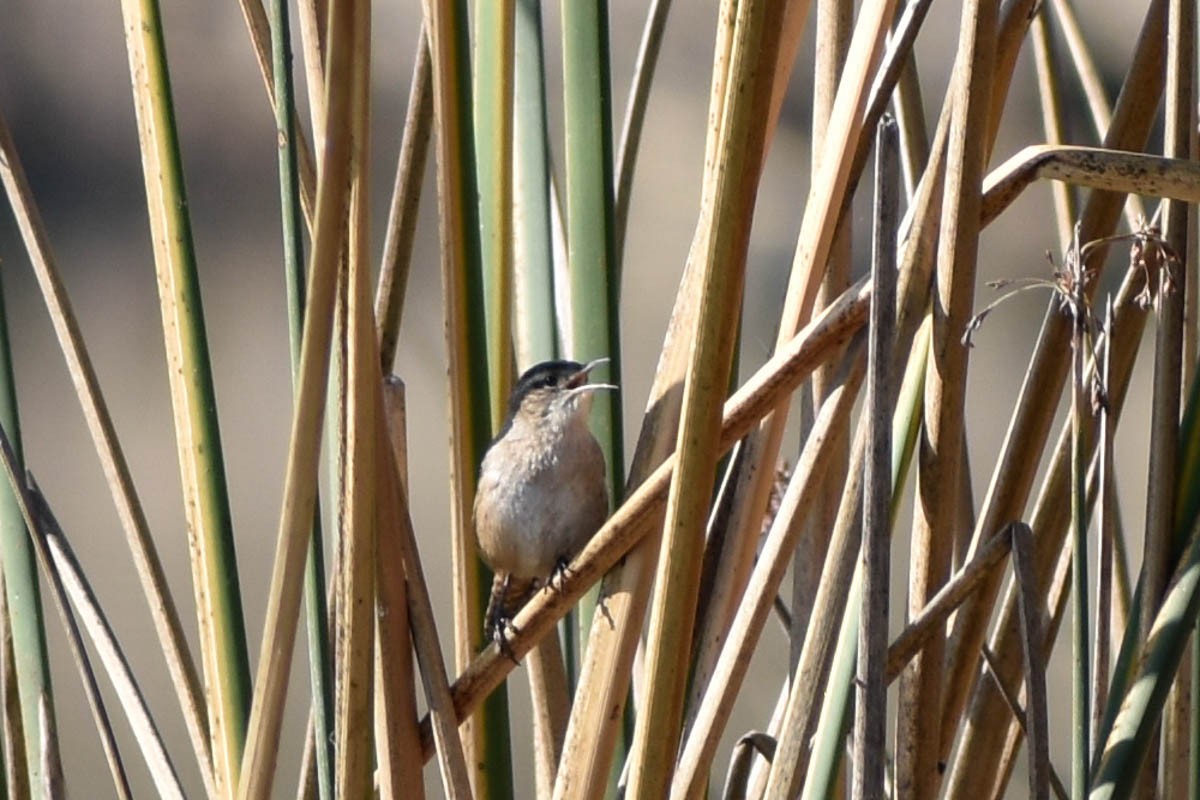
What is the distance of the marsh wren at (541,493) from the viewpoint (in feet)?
7.31

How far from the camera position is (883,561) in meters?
1.04

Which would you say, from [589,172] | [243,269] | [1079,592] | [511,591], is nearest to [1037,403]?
[1079,592]

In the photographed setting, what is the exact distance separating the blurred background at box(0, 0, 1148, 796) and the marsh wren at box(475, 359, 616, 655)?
1.30m

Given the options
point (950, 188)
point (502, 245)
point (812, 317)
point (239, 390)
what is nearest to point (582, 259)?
point (502, 245)

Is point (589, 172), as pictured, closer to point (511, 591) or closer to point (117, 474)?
point (117, 474)

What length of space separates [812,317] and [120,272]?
288 centimetres

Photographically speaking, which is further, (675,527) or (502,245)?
(502,245)

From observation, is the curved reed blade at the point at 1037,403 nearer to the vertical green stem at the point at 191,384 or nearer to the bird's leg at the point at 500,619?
the bird's leg at the point at 500,619

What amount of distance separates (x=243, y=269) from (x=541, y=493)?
5.94 ft

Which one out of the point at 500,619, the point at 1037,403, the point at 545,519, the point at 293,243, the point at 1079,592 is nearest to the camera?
the point at 1079,592

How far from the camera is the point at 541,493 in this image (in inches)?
89.8

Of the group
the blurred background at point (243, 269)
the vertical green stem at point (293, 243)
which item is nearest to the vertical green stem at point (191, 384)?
the vertical green stem at point (293, 243)

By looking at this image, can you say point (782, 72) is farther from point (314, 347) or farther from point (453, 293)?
point (314, 347)

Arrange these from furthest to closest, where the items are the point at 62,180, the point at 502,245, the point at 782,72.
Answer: the point at 62,180
the point at 502,245
the point at 782,72
